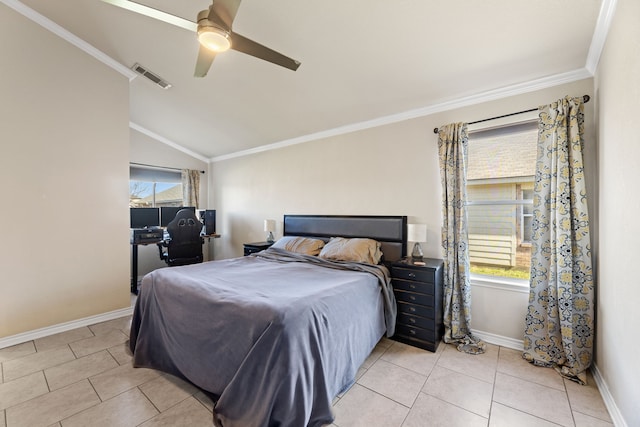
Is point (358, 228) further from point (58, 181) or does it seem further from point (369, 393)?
point (58, 181)

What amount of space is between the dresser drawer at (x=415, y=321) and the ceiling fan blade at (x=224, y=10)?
286 cm

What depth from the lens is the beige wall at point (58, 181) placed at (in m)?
2.68

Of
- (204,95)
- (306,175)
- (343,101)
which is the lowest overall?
(306,175)

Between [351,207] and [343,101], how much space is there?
4.51 feet

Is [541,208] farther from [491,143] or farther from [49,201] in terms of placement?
[49,201]

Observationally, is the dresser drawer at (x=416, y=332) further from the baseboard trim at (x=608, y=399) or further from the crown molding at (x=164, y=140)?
the crown molding at (x=164, y=140)

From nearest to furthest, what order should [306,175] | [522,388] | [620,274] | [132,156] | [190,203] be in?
[620,274] → [522,388] → [306,175] → [132,156] → [190,203]

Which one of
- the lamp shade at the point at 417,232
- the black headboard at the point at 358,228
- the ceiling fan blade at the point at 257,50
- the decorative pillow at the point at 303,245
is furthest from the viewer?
the decorative pillow at the point at 303,245

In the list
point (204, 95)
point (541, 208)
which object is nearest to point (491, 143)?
point (541, 208)

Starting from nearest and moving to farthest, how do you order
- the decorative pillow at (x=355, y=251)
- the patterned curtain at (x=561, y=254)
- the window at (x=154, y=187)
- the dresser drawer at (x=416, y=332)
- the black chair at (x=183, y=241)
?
the patterned curtain at (x=561, y=254), the dresser drawer at (x=416, y=332), the decorative pillow at (x=355, y=251), the black chair at (x=183, y=241), the window at (x=154, y=187)

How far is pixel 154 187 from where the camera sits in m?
5.33

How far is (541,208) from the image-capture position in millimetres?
2344

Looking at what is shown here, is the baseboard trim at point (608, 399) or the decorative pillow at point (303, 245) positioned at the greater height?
the decorative pillow at point (303, 245)

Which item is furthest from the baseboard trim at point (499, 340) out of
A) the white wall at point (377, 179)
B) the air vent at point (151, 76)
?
the air vent at point (151, 76)
